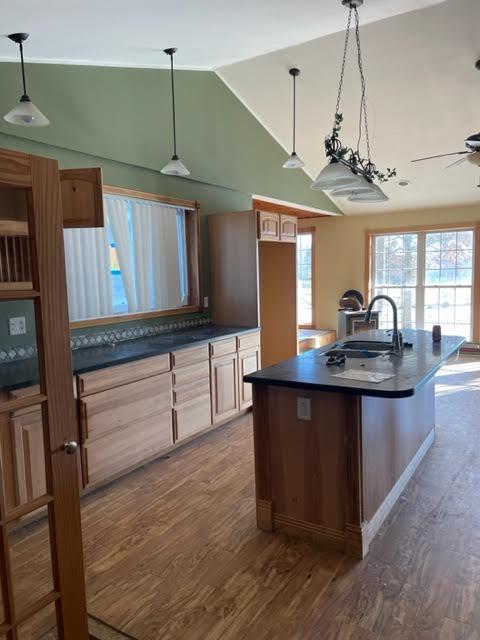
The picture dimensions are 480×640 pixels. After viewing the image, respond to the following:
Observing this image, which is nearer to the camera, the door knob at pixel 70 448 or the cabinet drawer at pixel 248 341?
the door knob at pixel 70 448

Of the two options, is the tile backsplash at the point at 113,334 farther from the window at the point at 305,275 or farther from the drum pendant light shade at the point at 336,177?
the window at the point at 305,275

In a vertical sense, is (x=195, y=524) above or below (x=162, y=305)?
below

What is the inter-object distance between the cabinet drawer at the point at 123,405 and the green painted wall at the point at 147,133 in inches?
24.6

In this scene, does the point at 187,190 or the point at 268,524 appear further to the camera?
the point at 187,190

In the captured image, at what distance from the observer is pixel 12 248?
146 centimetres

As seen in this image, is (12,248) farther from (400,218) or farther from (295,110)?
(400,218)

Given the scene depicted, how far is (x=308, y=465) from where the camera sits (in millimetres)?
2469

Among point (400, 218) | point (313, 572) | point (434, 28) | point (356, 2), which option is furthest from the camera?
point (400, 218)

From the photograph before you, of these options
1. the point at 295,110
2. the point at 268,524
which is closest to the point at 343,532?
the point at 268,524

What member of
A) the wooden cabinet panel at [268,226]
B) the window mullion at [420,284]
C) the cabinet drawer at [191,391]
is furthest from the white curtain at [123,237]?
the window mullion at [420,284]

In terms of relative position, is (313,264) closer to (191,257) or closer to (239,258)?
(239,258)

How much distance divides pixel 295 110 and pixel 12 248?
451cm

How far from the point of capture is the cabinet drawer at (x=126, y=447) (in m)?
3.01

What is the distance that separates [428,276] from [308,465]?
6097 mm
